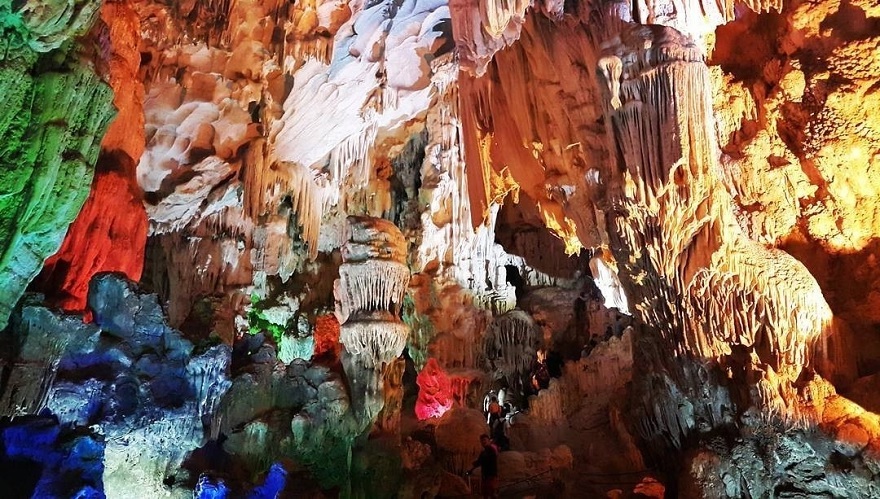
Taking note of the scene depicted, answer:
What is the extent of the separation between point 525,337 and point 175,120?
24.5ft

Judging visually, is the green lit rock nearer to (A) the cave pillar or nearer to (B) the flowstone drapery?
(B) the flowstone drapery

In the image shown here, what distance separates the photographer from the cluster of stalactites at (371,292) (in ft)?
22.3

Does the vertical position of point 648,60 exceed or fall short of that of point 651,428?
it exceeds it

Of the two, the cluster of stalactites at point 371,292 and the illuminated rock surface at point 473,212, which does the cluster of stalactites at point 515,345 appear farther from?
the cluster of stalactites at point 371,292

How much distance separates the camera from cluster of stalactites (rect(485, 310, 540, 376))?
11.9m

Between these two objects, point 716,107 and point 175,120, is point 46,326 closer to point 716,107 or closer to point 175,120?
point 175,120

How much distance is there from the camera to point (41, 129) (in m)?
3.57

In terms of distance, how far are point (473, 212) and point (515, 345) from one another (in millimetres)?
4945

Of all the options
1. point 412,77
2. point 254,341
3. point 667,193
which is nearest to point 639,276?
point 667,193

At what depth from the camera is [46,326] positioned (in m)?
4.18

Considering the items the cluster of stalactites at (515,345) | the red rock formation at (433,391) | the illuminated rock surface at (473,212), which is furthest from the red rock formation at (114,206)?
the cluster of stalactites at (515,345)

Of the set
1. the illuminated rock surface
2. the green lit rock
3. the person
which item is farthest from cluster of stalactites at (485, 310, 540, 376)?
the green lit rock

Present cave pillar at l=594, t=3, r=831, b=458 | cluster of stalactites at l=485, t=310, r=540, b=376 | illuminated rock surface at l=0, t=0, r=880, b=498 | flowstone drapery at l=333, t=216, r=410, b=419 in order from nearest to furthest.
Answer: illuminated rock surface at l=0, t=0, r=880, b=498 → cave pillar at l=594, t=3, r=831, b=458 → flowstone drapery at l=333, t=216, r=410, b=419 → cluster of stalactites at l=485, t=310, r=540, b=376

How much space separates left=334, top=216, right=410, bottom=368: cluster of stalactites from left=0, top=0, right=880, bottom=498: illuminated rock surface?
3cm
